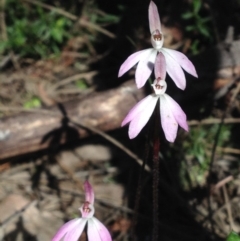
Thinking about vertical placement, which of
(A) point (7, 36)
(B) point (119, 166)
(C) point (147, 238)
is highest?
(A) point (7, 36)

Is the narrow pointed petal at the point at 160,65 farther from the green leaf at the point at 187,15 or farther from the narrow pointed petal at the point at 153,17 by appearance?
the green leaf at the point at 187,15

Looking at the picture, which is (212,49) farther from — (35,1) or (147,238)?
(35,1)

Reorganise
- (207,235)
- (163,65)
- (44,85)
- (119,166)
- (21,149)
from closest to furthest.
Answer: (163,65) → (207,235) → (21,149) → (119,166) → (44,85)

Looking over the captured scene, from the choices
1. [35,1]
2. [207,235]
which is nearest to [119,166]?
[207,235]

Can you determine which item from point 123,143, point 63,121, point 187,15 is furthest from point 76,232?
point 187,15

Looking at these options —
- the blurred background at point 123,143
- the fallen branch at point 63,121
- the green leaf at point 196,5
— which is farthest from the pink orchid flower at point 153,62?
the green leaf at point 196,5

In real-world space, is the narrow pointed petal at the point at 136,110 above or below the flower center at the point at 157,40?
below

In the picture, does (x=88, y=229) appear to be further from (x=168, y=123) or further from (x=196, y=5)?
(x=196, y=5)
